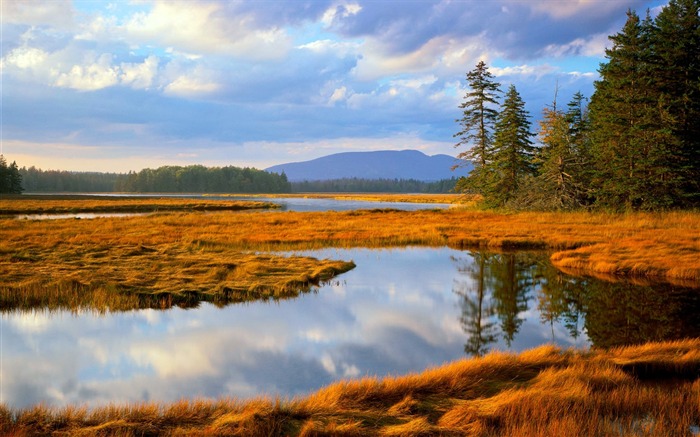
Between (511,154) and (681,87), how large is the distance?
644 inches

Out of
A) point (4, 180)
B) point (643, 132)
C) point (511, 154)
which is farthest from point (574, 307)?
point (4, 180)

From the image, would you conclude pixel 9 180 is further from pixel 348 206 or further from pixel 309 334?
pixel 309 334

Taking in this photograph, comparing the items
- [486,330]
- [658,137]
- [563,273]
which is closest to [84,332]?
[486,330]

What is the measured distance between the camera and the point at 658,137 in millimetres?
34344

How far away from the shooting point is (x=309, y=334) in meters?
11.8

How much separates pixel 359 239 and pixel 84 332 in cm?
2134

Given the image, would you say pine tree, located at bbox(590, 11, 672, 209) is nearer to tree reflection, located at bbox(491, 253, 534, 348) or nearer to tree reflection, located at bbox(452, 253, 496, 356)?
tree reflection, located at bbox(491, 253, 534, 348)

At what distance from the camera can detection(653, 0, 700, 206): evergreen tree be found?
34625mm

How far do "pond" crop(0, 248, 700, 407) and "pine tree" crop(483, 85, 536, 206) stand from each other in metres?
33.9

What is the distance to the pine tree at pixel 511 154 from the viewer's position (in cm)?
4956

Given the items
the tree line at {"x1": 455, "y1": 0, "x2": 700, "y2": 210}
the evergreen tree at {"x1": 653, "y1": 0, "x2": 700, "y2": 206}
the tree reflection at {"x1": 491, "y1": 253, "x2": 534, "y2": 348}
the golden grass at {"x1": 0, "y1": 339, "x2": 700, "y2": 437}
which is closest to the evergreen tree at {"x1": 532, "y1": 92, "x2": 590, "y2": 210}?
the tree line at {"x1": 455, "y1": 0, "x2": 700, "y2": 210}

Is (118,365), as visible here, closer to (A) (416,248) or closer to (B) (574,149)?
(A) (416,248)

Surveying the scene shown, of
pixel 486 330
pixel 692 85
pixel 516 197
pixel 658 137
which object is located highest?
pixel 692 85

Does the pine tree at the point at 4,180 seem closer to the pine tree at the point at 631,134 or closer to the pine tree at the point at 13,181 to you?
the pine tree at the point at 13,181
